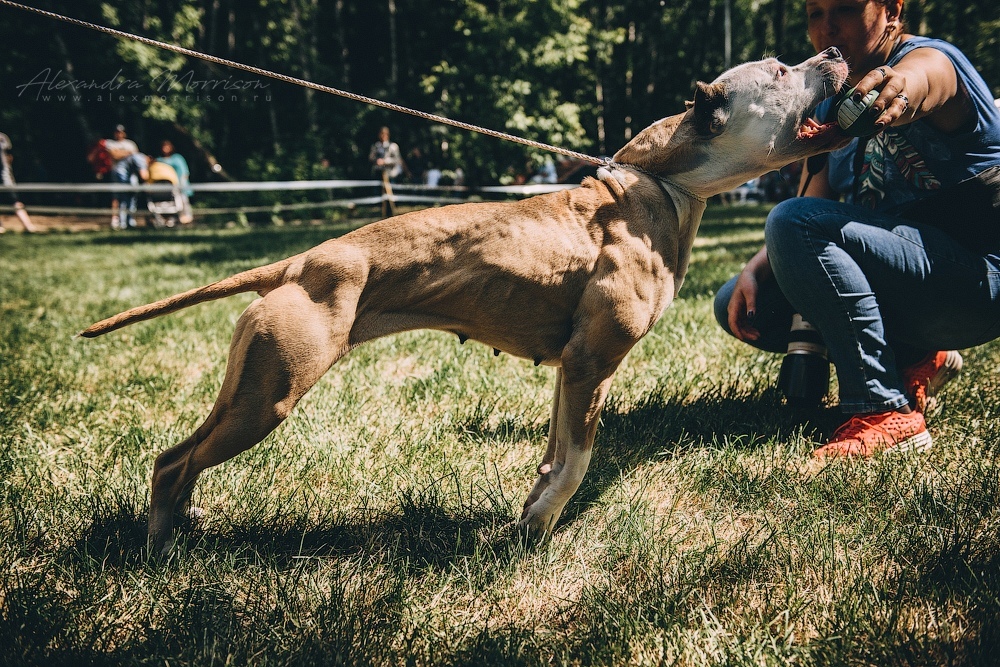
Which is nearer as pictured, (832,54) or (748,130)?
(748,130)

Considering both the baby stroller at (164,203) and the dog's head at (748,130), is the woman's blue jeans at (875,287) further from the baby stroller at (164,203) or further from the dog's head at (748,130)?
the baby stroller at (164,203)

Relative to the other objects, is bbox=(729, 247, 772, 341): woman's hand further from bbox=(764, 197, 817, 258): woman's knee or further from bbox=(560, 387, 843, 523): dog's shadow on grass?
bbox=(560, 387, 843, 523): dog's shadow on grass

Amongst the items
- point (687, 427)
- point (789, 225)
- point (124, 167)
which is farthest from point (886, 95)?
point (124, 167)

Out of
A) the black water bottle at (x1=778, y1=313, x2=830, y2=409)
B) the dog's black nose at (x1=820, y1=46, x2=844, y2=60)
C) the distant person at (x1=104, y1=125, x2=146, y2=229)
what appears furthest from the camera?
the distant person at (x1=104, y1=125, x2=146, y2=229)

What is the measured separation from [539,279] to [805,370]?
1706 millimetres

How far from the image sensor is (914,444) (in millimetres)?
2900

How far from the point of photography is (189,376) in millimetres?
4285

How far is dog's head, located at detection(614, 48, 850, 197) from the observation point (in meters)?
2.46

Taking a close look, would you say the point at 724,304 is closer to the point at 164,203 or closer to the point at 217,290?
the point at 217,290

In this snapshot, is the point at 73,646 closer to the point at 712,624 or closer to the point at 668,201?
the point at 712,624

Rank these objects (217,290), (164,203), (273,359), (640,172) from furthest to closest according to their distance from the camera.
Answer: (164,203) → (640,172) → (217,290) → (273,359)

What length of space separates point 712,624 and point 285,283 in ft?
5.85

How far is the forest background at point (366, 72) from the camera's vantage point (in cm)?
1838

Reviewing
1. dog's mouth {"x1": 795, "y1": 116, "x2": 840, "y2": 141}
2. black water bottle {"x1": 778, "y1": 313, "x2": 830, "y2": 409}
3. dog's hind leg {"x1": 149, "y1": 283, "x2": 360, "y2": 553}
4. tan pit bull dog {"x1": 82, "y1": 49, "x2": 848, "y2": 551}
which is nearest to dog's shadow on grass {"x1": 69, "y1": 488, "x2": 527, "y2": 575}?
tan pit bull dog {"x1": 82, "y1": 49, "x2": 848, "y2": 551}
